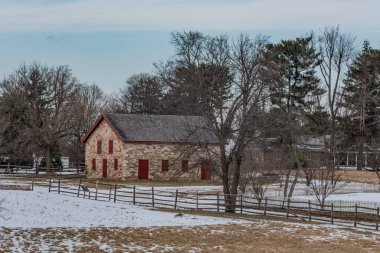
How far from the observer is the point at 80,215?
2889cm

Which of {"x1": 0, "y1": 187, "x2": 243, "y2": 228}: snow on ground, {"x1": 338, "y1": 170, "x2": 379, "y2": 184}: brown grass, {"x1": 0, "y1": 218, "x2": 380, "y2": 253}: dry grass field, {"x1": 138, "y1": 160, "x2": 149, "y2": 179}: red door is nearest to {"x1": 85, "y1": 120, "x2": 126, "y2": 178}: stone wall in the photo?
{"x1": 138, "y1": 160, "x2": 149, "y2": 179}: red door

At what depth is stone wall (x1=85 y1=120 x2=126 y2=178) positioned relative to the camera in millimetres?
61469

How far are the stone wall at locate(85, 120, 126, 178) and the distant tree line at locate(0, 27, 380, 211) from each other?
4797mm

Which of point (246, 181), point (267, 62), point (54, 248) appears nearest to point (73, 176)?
point (246, 181)

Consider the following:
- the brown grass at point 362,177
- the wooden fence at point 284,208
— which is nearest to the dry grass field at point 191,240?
the wooden fence at point 284,208

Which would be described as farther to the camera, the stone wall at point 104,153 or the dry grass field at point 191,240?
the stone wall at point 104,153

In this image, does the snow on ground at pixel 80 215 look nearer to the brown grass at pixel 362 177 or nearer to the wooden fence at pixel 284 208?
the wooden fence at pixel 284 208

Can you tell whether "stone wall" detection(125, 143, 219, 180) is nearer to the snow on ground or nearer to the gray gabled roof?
the gray gabled roof

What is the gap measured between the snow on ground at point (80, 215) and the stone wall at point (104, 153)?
969 inches

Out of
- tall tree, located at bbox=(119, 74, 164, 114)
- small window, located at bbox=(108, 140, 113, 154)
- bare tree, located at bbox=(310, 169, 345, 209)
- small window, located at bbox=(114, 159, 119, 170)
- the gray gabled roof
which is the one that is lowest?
bare tree, located at bbox=(310, 169, 345, 209)

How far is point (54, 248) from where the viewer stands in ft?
65.3

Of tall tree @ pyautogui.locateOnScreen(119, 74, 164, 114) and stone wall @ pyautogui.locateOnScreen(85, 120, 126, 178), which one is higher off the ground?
tall tree @ pyautogui.locateOnScreen(119, 74, 164, 114)

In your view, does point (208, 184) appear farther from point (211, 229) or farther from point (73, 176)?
point (211, 229)

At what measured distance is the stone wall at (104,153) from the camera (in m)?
61.5
